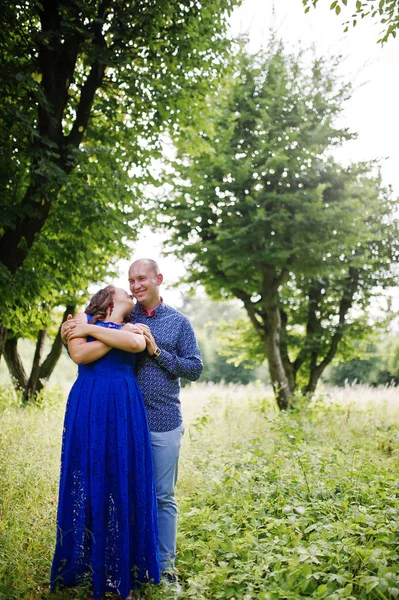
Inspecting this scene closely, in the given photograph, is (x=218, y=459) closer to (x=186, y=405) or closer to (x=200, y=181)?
(x=200, y=181)

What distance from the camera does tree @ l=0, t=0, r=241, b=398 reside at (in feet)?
15.6

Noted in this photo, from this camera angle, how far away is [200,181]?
30.0 feet

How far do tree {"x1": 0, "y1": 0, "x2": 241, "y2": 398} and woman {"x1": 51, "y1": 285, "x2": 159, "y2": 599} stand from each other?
2041mm

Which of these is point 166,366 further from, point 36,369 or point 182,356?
point 36,369

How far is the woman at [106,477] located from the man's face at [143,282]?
1.27ft

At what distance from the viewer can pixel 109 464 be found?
3027 mm

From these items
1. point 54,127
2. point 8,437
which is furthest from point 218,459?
point 54,127

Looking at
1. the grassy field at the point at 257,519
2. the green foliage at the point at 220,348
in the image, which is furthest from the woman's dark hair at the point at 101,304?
the green foliage at the point at 220,348

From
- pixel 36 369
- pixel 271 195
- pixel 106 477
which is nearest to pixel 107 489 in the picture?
pixel 106 477

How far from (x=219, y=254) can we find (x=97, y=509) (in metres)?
6.61

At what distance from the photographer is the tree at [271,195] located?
28.8 feet

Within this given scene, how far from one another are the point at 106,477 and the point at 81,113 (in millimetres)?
4095

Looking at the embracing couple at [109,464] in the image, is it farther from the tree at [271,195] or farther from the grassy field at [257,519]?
the tree at [271,195]

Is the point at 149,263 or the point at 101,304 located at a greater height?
the point at 149,263
